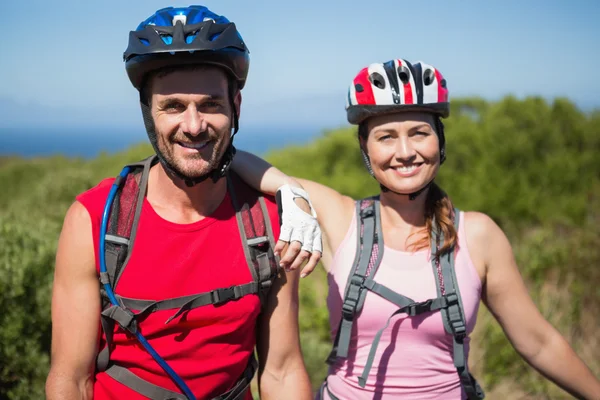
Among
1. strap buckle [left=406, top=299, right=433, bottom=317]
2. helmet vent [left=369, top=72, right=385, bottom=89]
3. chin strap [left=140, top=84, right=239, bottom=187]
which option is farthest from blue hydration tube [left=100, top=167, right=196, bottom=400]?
helmet vent [left=369, top=72, right=385, bottom=89]

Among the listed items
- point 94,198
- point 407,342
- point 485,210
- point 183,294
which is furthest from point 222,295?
point 485,210

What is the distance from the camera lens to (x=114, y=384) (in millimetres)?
2695

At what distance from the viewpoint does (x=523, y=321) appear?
323cm

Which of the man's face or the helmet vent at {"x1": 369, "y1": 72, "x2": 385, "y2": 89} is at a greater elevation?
the helmet vent at {"x1": 369, "y1": 72, "x2": 385, "y2": 89}

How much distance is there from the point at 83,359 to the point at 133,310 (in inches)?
13.0

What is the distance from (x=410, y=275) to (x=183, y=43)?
1747mm

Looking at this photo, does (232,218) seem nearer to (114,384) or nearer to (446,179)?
(114,384)

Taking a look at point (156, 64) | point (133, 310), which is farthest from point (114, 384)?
point (156, 64)

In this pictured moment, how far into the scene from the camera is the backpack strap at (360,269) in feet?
10.3

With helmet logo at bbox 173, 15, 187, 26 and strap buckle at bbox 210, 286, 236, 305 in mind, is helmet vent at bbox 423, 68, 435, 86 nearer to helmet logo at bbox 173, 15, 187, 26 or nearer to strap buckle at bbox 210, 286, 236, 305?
helmet logo at bbox 173, 15, 187, 26

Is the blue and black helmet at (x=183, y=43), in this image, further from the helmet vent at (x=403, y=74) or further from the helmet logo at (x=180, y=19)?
the helmet vent at (x=403, y=74)

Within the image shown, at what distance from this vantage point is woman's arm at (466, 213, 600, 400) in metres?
3.20

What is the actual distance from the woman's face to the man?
0.81 m

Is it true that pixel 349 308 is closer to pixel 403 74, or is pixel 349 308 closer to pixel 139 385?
pixel 139 385
